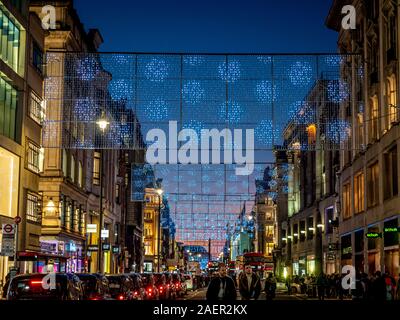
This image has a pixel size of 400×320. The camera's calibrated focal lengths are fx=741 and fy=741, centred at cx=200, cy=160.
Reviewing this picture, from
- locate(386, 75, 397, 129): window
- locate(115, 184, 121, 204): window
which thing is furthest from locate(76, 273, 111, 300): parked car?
locate(115, 184, 121, 204): window

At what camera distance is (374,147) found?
146 feet

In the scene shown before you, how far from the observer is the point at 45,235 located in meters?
51.6

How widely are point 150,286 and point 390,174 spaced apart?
53.5ft

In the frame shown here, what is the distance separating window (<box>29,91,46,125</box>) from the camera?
44.3m

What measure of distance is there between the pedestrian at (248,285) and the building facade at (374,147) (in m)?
16.2

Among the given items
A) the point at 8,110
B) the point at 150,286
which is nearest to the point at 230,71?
the point at 150,286

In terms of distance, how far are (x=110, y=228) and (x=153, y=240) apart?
183 ft

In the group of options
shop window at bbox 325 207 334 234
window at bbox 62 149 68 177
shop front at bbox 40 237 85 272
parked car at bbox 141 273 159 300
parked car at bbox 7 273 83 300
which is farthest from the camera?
shop window at bbox 325 207 334 234

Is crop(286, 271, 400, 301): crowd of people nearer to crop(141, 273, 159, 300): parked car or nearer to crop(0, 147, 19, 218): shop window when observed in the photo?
crop(141, 273, 159, 300): parked car

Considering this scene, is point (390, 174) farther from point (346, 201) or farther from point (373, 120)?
point (346, 201)

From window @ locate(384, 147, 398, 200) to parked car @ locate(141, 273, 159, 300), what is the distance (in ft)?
47.8

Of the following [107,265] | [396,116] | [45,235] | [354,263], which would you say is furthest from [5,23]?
[107,265]

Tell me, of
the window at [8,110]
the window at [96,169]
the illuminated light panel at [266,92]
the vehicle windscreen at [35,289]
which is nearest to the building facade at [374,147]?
the illuminated light panel at [266,92]

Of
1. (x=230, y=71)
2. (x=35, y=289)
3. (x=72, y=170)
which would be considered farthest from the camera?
(x=72, y=170)
